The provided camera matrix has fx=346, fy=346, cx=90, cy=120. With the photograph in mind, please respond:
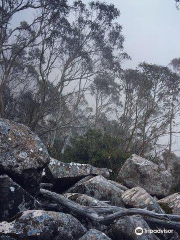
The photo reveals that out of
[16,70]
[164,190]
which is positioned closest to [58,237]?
[164,190]

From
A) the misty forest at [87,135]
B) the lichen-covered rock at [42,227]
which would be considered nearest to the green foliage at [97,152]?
the misty forest at [87,135]

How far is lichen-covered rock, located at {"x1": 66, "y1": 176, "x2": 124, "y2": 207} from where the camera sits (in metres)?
5.29

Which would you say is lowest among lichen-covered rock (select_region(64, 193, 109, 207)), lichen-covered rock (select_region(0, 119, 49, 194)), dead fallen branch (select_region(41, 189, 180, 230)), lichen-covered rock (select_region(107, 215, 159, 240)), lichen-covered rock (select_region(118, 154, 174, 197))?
lichen-covered rock (select_region(107, 215, 159, 240))

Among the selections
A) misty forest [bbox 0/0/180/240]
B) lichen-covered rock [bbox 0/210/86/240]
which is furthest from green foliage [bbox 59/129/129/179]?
lichen-covered rock [bbox 0/210/86/240]

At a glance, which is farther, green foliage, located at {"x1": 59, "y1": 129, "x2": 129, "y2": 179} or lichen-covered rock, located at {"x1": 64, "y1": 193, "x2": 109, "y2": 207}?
green foliage, located at {"x1": 59, "y1": 129, "x2": 129, "y2": 179}

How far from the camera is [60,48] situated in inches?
675

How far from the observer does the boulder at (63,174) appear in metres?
5.75

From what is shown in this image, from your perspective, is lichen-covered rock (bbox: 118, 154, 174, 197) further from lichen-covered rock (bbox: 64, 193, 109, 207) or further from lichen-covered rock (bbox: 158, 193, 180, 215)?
lichen-covered rock (bbox: 64, 193, 109, 207)

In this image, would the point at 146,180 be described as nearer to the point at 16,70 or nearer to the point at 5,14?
the point at 5,14

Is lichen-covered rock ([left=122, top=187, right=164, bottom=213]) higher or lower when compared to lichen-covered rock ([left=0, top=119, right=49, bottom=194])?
lower

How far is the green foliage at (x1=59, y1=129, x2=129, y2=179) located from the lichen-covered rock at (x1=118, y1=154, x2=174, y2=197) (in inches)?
86.1

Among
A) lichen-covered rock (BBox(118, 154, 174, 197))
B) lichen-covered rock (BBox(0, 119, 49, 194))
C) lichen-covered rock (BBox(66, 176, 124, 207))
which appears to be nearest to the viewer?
lichen-covered rock (BBox(0, 119, 49, 194))

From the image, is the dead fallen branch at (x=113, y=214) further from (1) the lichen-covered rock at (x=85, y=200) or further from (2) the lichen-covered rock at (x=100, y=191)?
(2) the lichen-covered rock at (x=100, y=191)

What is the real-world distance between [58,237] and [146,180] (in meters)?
4.45
